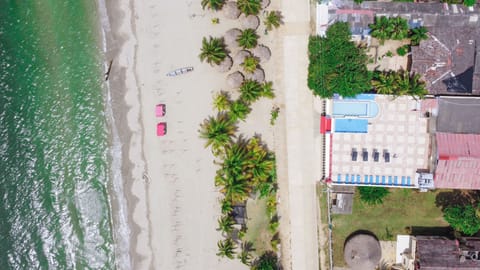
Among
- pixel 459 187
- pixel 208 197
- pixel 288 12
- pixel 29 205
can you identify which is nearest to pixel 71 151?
pixel 29 205

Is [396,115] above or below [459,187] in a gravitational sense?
→ above

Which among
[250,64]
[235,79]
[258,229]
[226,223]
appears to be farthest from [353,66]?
[226,223]

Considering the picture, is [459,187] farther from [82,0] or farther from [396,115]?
[82,0]

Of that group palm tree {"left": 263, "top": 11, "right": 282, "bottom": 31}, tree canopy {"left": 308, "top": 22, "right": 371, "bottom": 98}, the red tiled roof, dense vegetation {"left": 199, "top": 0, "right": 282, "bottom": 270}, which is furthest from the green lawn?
palm tree {"left": 263, "top": 11, "right": 282, "bottom": 31}

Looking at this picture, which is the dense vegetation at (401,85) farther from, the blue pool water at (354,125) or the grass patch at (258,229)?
the grass patch at (258,229)

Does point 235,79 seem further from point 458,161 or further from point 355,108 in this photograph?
point 458,161

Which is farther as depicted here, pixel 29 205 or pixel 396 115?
pixel 29 205

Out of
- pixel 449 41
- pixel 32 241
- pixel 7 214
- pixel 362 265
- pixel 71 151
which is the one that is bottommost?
pixel 362 265
